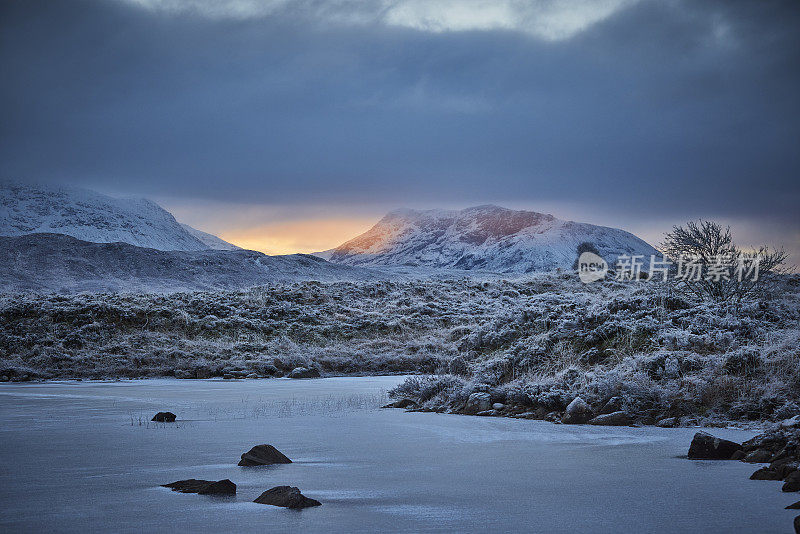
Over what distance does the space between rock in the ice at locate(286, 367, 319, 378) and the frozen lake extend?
12148 millimetres

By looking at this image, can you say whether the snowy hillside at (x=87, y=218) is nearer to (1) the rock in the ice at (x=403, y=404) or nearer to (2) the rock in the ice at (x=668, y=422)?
(1) the rock in the ice at (x=403, y=404)

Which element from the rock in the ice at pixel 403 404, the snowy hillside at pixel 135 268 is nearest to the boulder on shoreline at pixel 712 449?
the rock in the ice at pixel 403 404

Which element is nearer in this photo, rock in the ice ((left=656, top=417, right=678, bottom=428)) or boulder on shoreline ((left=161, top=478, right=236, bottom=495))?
boulder on shoreline ((left=161, top=478, right=236, bottom=495))

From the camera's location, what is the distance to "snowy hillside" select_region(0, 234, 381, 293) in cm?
6719

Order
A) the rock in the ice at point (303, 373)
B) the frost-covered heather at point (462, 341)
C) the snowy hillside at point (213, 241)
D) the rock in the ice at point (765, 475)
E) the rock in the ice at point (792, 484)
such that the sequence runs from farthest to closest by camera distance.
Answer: the snowy hillside at point (213, 241) → the rock in the ice at point (303, 373) → the frost-covered heather at point (462, 341) → the rock in the ice at point (765, 475) → the rock in the ice at point (792, 484)

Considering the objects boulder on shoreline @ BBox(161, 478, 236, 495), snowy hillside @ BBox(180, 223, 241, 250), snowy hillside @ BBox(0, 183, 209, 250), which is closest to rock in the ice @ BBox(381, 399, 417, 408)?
boulder on shoreline @ BBox(161, 478, 236, 495)

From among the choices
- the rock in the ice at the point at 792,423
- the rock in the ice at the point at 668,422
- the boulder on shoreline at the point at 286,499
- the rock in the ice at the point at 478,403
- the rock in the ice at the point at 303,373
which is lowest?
the rock in the ice at the point at 303,373

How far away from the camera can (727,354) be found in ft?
34.3

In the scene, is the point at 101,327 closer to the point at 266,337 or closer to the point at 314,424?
the point at 266,337

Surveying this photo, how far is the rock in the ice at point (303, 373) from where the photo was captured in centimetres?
2405

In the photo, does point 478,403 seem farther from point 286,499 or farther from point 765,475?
point 286,499

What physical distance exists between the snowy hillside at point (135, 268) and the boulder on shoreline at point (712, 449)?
6090 centimetres

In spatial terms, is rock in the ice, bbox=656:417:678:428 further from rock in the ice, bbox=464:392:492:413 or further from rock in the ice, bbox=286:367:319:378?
rock in the ice, bbox=286:367:319:378

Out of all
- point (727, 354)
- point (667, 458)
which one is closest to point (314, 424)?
point (667, 458)
